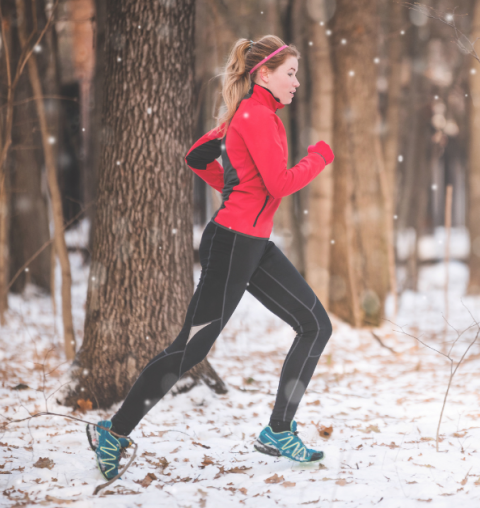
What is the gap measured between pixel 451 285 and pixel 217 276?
11.6 m

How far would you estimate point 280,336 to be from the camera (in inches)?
271

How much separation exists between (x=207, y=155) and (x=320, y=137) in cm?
500

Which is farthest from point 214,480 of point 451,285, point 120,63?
point 451,285

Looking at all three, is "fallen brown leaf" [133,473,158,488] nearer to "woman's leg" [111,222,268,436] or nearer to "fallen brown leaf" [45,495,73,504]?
"woman's leg" [111,222,268,436]

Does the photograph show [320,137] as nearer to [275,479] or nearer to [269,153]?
[269,153]

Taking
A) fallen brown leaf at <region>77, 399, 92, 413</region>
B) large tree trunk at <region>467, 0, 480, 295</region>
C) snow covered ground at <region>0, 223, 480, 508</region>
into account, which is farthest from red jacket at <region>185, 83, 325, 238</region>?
large tree trunk at <region>467, 0, 480, 295</region>

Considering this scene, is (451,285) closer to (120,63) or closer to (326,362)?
(326,362)

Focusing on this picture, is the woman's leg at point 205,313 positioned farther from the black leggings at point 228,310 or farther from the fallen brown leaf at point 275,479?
the fallen brown leaf at point 275,479

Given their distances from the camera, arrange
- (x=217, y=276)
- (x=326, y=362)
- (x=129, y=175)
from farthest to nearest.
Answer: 1. (x=326, y=362)
2. (x=129, y=175)
3. (x=217, y=276)

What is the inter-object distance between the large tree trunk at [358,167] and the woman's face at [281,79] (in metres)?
4.83

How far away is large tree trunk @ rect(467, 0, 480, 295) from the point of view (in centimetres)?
878

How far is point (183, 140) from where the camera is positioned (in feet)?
11.9

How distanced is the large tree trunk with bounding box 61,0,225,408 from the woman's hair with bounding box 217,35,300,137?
1125mm

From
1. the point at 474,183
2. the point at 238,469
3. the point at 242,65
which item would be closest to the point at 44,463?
the point at 238,469
